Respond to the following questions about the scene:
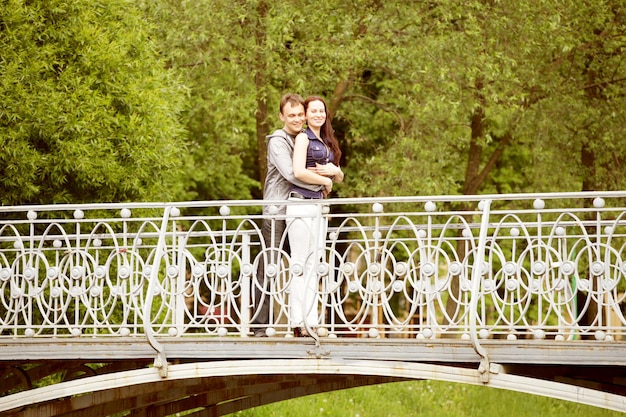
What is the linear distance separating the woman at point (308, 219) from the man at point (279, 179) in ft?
0.29

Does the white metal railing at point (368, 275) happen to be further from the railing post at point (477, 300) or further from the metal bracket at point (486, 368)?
the metal bracket at point (486, 368)

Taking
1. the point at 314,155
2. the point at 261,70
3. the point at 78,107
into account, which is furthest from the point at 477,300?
the point at 261,70

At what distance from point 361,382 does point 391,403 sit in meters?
8.66

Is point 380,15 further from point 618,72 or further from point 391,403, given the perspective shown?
point 391,403

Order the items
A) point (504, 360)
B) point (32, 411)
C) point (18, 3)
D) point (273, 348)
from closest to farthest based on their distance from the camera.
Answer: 1. point (504, 360)
2. point (273, 348)
3. point (32, 411)
4. point (18, 3)

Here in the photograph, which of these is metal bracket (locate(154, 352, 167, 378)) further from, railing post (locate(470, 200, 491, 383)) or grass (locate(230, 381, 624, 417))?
A: grass (locate(230, 381, 624, 417))

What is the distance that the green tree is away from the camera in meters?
14.7

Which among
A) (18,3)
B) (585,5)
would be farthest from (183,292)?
(585,5)

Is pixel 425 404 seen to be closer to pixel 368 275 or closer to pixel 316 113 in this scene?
pixel 368 275

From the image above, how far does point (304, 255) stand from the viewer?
9812 millimetres

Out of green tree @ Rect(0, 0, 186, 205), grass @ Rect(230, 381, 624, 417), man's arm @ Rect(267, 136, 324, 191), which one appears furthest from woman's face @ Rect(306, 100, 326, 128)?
grass @ Rect(230, 381, 624, 417)

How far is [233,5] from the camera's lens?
61.9 ft

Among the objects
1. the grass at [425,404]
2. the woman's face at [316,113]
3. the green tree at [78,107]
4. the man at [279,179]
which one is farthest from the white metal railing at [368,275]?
the grass at [425,404]

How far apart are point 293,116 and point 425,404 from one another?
40.8 ft
